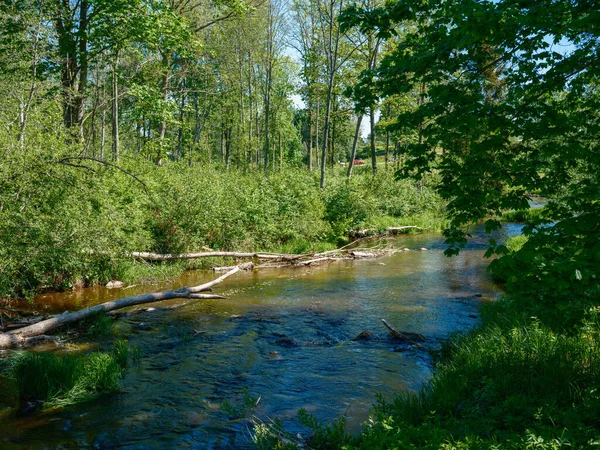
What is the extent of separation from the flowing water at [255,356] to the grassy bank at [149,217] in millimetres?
1085

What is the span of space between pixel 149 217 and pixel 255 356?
30.8ft

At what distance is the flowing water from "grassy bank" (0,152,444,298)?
42.7 inches

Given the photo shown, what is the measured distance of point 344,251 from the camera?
20297mm

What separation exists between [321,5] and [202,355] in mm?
27164

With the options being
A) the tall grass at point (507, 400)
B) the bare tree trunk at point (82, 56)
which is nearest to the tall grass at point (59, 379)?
the tall grass at point (507, 400)

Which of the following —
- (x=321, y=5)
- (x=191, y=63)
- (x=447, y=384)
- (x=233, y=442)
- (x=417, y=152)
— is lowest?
(x=233, y=442)

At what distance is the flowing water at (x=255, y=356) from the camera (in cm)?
604

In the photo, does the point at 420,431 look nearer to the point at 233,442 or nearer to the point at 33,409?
the point at 233,442

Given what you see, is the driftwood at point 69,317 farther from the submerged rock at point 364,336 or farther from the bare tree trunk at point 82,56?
the bare tree trunk at point 82,56

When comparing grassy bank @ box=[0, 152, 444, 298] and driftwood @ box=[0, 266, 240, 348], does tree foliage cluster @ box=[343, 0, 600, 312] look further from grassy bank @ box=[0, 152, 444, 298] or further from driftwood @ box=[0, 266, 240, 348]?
driftwood @ box=[0, 266, 240, 348]

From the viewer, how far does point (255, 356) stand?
863cm

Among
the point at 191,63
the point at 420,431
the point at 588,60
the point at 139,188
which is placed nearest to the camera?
the point at 420,431

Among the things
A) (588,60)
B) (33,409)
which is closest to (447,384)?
(588,60)

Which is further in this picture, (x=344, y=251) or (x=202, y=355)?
(x=344, y=251)
